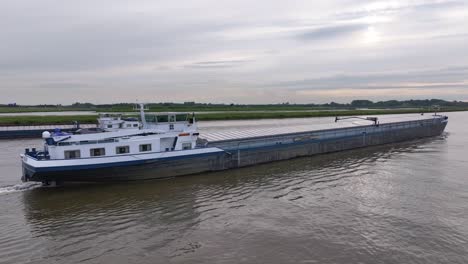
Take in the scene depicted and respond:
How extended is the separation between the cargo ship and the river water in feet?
3.02

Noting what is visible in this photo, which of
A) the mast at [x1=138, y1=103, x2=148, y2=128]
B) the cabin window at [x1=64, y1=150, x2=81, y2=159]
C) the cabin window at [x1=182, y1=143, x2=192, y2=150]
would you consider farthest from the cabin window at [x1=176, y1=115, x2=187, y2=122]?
the cabin window at [x1=64, y1=150, x2=81, y2=159]

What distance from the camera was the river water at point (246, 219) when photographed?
11.7 meters

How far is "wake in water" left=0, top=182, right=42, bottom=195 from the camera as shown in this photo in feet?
64.5

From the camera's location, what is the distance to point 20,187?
20344 millimetres

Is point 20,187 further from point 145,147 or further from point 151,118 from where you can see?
point 151,118

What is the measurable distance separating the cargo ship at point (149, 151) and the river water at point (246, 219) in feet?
3.02

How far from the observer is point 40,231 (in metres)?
13.9

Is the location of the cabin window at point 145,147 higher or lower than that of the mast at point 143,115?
lower

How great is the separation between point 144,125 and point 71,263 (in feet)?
47.2

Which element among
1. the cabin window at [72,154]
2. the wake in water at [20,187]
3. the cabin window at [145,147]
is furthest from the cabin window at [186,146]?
the wake in water at [20,187]

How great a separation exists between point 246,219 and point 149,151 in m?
10.2

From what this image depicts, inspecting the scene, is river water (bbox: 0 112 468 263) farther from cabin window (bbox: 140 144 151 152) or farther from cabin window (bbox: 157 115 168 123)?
cabin window (bbox: 157 115 168 123)

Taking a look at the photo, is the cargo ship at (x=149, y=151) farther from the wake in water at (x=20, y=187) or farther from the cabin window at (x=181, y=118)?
the wake in water at (x=20, y=187)

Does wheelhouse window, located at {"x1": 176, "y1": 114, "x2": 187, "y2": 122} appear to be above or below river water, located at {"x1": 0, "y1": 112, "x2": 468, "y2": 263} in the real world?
above
